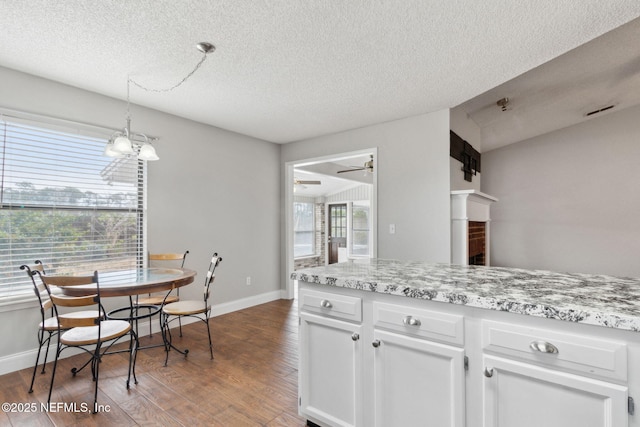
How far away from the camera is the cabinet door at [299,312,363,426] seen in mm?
1604

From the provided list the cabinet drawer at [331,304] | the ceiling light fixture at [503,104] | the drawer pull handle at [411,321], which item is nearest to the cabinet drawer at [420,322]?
the drawer pull handle at [411,321]

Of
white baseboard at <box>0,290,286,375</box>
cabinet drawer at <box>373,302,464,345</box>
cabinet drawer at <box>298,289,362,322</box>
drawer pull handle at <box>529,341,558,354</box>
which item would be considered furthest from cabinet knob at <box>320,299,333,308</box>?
white baseboard at <box>0,290,286,375</box>

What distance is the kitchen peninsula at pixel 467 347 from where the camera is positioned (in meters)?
1.03

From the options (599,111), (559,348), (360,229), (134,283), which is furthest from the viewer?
(360,229)

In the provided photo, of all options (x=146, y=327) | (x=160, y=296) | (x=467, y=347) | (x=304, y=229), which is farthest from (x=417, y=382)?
(x=304, y=229)

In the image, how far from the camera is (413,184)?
3756 mm

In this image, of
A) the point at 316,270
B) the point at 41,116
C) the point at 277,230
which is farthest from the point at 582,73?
the point at 41,116

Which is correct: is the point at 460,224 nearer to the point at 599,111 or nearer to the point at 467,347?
the point at 467,347

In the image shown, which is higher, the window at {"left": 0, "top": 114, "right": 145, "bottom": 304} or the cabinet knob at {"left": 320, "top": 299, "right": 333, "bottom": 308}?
the window at {"left": 0, "top": 114, "right": 145, "bottom": 304}

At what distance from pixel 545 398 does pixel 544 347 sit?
0.19 metres

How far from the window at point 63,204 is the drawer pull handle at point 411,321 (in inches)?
120

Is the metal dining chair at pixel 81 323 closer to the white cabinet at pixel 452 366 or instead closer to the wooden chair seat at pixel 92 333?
the wooden chair seat at pixel 92 333

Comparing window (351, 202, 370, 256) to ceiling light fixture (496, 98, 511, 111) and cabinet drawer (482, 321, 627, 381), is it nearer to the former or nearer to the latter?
ceiling light fixture (496, 98, 511, 111)

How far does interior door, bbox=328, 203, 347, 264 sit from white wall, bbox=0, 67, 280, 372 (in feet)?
15.1
